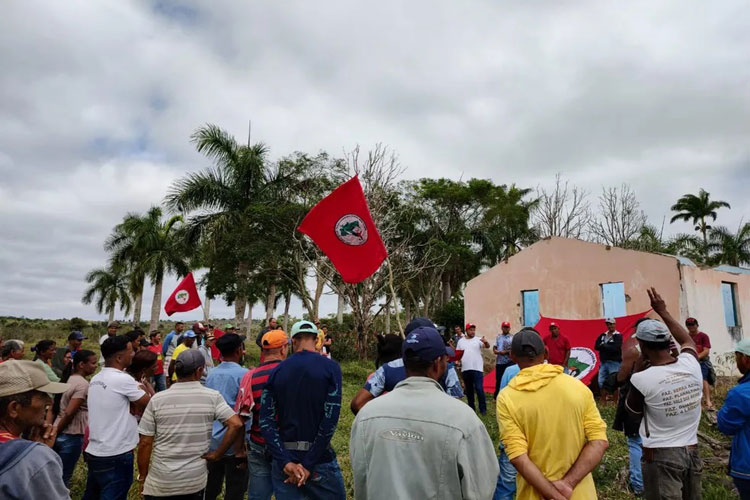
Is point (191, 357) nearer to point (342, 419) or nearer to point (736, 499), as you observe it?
point (736, 499)

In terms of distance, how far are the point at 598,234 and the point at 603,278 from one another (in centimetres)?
1490

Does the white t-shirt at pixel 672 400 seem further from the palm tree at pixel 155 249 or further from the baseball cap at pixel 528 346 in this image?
the palm tree at pixel 155 249

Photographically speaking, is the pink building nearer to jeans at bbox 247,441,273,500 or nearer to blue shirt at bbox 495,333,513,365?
blue shirt at bbox 495,333,513,365

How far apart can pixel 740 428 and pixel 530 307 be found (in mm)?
15790

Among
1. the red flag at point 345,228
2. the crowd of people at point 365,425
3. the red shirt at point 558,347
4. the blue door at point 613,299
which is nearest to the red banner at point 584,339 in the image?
the red shirt at point 558,347

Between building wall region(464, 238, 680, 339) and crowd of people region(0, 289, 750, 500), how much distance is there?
11964mm

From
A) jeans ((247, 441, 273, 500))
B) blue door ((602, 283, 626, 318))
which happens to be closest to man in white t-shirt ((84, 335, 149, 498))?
jeans ((247, 441, 273, 500))

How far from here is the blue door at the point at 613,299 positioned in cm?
1639

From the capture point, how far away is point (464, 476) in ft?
7.22

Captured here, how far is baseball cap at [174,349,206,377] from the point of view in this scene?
12.2ft

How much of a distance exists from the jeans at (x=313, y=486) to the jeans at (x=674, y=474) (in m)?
2.24

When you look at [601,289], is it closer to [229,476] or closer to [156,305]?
[229,476]

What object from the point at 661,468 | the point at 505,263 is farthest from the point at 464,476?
the point at 505,263

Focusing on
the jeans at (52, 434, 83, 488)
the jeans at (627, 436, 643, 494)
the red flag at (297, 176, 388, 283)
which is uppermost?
the red flag at (297, 176, 388, 283)
